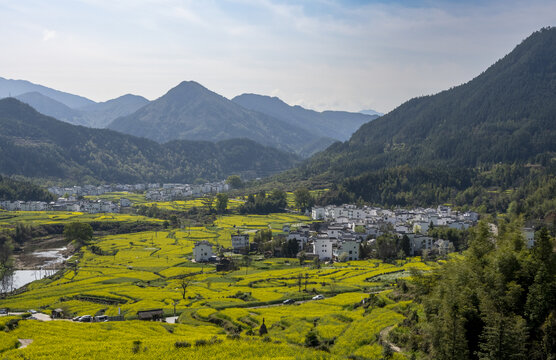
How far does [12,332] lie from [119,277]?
121 feet

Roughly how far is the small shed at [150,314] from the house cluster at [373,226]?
44151 millimetres

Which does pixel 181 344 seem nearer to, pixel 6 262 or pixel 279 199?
→ pixel 6 262

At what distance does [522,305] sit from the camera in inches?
1163

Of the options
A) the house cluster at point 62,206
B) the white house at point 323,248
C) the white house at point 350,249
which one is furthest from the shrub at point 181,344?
the house cluster at point 62,206

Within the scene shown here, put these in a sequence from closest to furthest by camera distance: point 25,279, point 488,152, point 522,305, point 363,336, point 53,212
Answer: point 522,305, point 363,336, point 25,279, point 53,212, point 488,152

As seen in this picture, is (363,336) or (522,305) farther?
(363,336)

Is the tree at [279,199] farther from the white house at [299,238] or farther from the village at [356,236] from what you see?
the white house at [299,238]

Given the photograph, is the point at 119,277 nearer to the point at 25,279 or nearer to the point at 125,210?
the point at 25,279

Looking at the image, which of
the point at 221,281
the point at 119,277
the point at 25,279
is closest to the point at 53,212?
the point at 25,279

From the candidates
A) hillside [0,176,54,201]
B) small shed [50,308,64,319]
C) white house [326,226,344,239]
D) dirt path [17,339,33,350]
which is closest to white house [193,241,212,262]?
white house [326,226,344,239]

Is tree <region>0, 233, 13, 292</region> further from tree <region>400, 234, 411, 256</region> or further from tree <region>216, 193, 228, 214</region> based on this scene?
tree <region>400, 234, 411, 256</region>

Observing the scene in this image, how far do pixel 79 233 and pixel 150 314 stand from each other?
64357 mm

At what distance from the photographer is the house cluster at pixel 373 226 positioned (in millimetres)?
83500

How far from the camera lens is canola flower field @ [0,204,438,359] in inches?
1146
